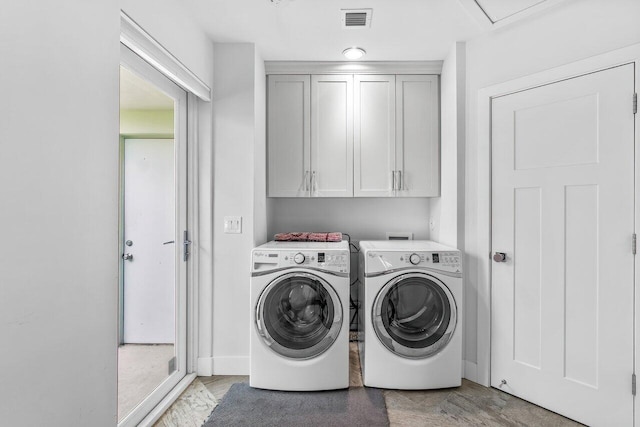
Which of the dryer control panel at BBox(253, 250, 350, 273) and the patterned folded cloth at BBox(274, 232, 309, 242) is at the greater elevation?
the patterned folded cloth at BBox(274, 232, 309, 242)

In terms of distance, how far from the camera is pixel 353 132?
9.09 feet

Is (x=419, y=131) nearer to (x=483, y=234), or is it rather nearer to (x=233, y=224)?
(x=483, y=234)

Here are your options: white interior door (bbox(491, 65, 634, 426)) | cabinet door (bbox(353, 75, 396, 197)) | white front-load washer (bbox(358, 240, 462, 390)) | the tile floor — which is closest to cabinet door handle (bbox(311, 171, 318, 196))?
cabinet door (bbox(353, 75, 396, 197))

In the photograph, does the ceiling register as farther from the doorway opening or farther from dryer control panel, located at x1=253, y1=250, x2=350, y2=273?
dryer control panel, located at x1=253, y1=250, x2=350, y2=273

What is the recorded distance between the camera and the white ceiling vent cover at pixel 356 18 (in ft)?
6.70

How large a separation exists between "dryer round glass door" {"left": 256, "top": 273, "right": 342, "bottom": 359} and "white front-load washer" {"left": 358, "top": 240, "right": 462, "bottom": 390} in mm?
252

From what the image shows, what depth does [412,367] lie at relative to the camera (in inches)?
85.3

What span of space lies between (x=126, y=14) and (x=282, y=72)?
4.71 ft

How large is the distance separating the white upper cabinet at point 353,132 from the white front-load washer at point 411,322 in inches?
30.3

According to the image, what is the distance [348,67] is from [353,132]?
518 mm

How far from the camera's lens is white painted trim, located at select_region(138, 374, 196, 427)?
1840 mm

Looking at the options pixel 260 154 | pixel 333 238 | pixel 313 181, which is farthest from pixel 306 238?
pixel 260 154

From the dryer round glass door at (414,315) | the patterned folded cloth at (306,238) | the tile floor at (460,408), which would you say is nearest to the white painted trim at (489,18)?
the dryer round glass door at (414,315)

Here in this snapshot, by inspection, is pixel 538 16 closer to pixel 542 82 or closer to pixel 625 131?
pixel 542 82
